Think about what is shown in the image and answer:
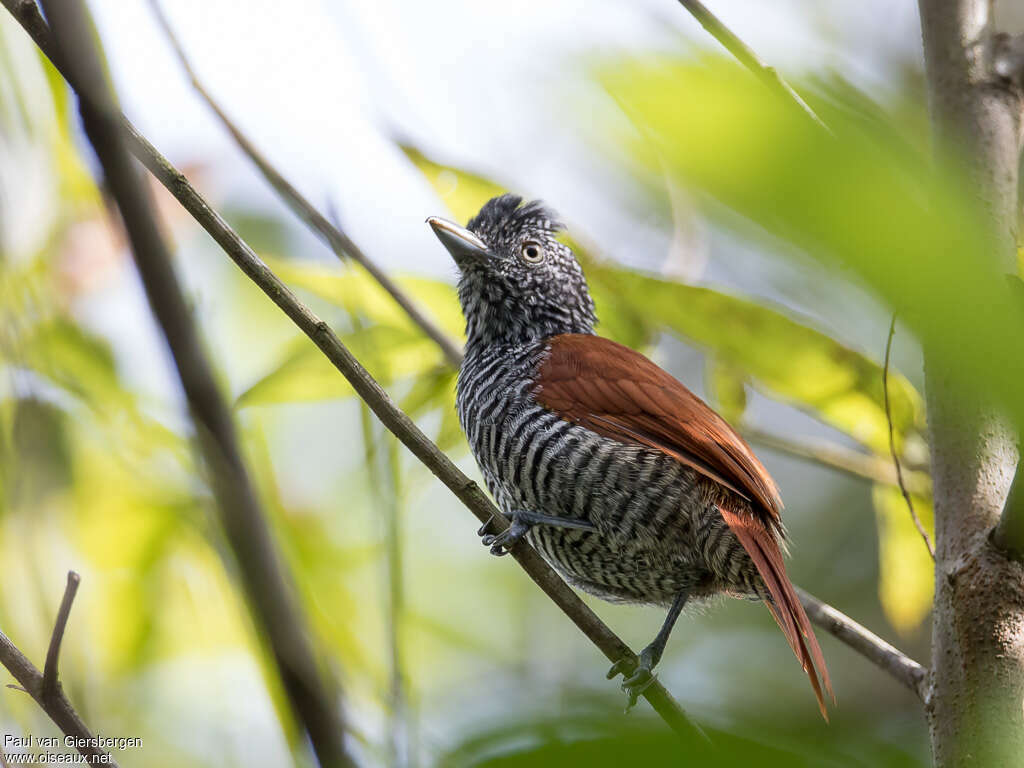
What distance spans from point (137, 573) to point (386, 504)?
1.87 meters

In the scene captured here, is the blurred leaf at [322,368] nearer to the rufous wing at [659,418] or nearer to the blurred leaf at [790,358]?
the rufous wing at [659,418]

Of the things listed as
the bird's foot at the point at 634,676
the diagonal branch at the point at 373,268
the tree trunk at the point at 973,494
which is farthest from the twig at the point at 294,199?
the tree trunk at the point at 973,494

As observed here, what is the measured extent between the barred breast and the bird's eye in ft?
2.28

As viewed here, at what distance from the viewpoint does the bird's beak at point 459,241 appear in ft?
11.8

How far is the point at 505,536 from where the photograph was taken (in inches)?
104

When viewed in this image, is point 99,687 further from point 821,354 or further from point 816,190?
point 816,190

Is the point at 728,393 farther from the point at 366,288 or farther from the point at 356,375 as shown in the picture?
the point at 356,375

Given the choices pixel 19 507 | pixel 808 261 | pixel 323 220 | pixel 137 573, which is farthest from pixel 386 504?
pixel 137 573

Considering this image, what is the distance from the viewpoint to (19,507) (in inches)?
69.4

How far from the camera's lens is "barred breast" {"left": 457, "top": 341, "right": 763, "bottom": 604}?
9.65 feet

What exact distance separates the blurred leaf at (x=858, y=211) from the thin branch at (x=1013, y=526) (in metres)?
1.13

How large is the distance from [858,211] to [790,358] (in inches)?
101

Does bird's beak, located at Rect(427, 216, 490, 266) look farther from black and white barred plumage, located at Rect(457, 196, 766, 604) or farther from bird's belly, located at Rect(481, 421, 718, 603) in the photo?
bird's belly, located at Rect(481, 421, 718, 603)

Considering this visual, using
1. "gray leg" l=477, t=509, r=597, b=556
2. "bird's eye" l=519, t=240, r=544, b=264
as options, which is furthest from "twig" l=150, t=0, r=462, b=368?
"bird's eye" l=519, t=240, r=544, b=264
